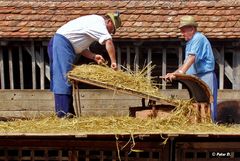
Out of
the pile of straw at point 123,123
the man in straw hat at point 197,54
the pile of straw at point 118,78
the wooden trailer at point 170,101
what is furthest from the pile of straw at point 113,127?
the man in straw hat at point 197,54

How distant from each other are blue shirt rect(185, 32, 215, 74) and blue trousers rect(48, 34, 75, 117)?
5.19ft

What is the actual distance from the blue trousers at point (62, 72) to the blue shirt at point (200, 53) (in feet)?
5.19

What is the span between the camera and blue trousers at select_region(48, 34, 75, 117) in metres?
6.45

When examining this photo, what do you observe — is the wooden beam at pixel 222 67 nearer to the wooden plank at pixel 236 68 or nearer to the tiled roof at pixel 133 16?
the wooden plank at pixel 236 68

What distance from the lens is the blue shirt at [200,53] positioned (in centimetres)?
661

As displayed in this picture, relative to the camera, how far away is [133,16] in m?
10.7

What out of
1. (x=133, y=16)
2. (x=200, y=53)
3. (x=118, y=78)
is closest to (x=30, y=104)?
(x=133, y=16)

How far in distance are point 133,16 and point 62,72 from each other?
4551mm

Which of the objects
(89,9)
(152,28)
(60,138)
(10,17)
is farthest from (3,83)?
(60,138)

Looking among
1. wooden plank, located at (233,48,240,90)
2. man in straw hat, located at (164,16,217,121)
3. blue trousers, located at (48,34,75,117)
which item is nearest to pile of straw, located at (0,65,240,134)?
blue trousers, located at (48,34,75,117)

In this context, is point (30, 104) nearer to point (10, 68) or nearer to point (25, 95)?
point (25, 95)

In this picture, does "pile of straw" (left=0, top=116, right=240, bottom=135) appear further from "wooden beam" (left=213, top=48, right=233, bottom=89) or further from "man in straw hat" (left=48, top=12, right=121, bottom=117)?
"wooden beam" (left=213, top=48, right=233, bottom=89)

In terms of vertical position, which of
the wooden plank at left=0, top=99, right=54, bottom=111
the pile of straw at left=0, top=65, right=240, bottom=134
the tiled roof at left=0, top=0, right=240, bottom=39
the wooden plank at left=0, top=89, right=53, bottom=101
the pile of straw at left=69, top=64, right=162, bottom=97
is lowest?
the wooden plank at left=0, top=99, right=54, bottom=111

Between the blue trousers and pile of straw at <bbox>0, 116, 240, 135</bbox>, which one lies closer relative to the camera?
pile of straw at <bbox>0, 116, 240, 135</bbox>
